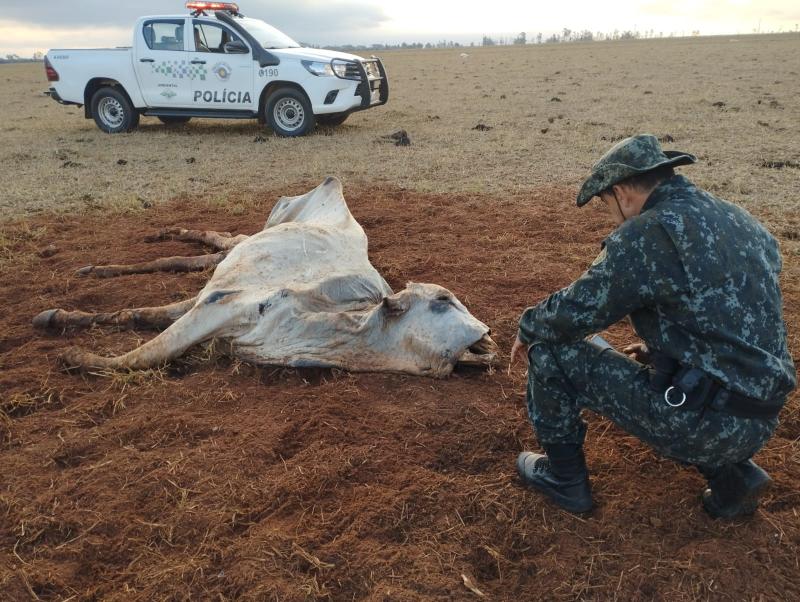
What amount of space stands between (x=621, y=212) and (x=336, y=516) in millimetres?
1580

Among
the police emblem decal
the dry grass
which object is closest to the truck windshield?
the police emblem decal

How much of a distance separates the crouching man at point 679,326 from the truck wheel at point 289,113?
30.0 feet

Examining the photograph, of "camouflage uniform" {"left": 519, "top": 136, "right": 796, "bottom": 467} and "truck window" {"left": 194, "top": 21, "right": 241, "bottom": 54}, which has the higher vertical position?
"truck window" {"left": 194, "top": 21, "right": 241, "bottom": 54}

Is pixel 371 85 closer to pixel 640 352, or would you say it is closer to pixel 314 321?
pixel 314 321

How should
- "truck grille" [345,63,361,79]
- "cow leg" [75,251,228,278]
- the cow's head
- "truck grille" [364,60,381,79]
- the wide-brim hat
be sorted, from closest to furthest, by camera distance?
the wide-brim hat
the cow's head
"cow leg" [75,251,228,278]
"truck grille" [345,63,361,79]
"truck grille" [364,60,381,79]

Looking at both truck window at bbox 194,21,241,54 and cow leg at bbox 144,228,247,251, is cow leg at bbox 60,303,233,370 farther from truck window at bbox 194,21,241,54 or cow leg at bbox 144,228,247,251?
truck window at bbox 194,21,241,54

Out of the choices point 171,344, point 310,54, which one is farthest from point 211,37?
point 171,344

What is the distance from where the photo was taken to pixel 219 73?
35.5 ft

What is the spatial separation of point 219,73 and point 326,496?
32.0ft

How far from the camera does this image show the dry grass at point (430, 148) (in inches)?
300

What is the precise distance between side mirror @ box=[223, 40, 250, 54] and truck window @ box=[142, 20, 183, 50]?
876 mm

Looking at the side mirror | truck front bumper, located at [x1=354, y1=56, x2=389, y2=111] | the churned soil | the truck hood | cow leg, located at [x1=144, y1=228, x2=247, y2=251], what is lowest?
the churned soil

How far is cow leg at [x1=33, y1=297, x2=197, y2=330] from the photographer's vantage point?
13.7ft

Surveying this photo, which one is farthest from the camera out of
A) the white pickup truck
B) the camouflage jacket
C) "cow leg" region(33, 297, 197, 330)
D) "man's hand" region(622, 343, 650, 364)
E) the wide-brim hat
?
the white pickup truck
